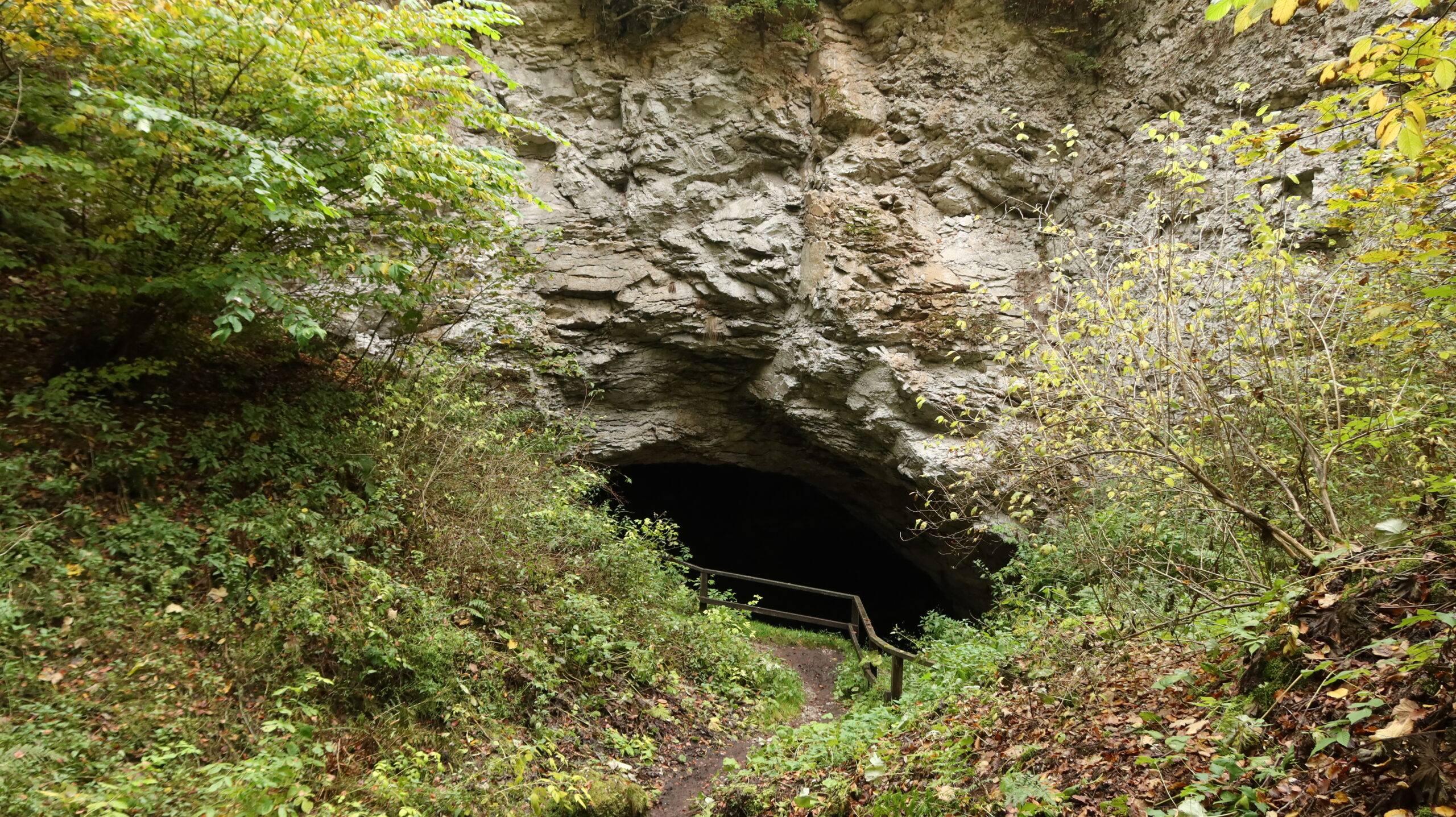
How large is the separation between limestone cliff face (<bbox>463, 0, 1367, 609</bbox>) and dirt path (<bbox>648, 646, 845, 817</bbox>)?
2821 millimetres

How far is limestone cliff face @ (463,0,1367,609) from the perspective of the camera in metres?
8.84

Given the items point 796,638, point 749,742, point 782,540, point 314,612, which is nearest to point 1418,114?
point 314,612

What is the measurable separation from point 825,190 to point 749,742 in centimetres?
700

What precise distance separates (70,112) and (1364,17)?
1058 cm

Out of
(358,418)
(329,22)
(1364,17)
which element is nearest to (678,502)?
(358,418)

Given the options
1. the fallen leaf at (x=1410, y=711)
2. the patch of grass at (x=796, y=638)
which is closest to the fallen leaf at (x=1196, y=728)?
the fallen leaf at (x=1410, y=711)

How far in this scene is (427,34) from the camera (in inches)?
193

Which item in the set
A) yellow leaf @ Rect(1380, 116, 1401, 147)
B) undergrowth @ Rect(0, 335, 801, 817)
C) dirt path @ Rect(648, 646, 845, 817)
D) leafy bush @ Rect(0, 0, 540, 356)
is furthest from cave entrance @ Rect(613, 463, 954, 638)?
yellow leaf @ Rect(1380, 116, 1401, 147)

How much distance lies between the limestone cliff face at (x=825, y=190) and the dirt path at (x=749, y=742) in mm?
2821

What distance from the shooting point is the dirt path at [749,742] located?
4.80m

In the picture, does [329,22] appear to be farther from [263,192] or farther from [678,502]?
[678,502]

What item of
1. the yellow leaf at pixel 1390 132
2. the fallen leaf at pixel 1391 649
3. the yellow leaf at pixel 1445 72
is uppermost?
the yellow leaf at pixel 1445 72

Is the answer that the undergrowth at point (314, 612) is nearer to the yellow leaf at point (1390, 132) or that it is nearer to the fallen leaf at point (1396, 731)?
the fallen leaf at point (1396, 731)

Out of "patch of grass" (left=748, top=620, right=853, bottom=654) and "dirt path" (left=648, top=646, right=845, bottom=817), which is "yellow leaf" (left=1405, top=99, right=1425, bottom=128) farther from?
"patch of grass" (left=748, top=620, right=853, bottom=654)
